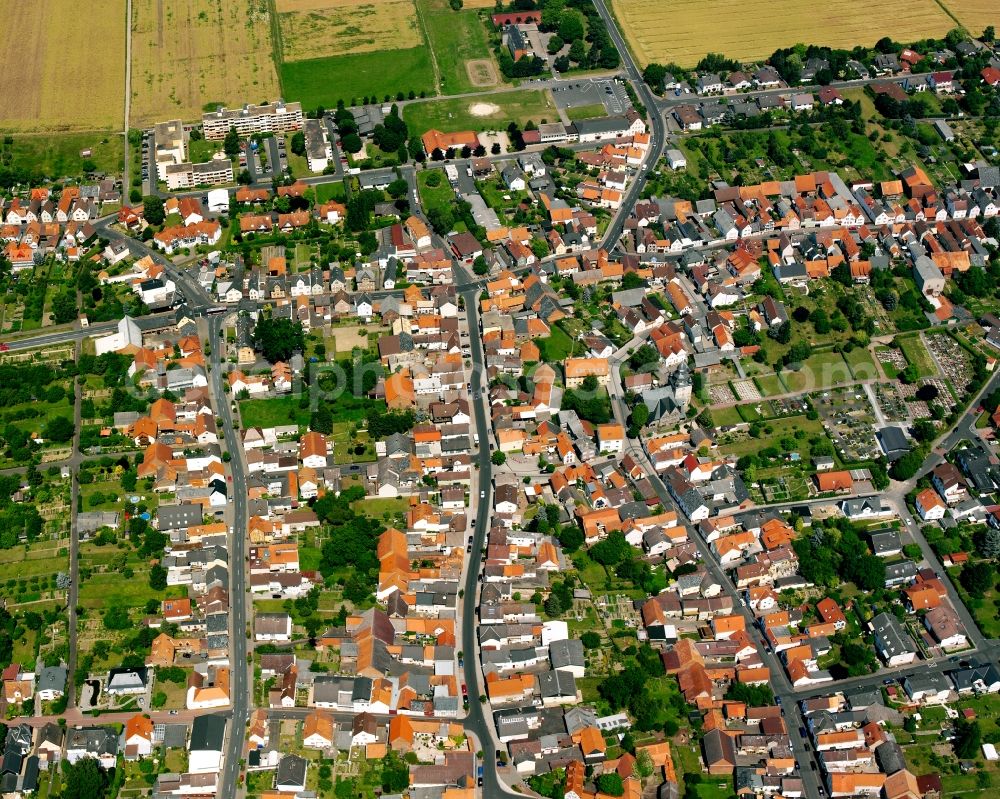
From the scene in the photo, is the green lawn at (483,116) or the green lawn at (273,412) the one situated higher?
the green lawn at (483,116)

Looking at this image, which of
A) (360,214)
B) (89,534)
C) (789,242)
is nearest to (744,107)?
(789,242)

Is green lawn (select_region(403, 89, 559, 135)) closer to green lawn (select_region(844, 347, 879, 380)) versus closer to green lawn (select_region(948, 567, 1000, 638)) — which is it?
green lawn (select_region(844, 347, 879, 380))

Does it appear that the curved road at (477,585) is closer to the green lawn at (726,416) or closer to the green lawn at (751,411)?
the green lawn at (726,416)

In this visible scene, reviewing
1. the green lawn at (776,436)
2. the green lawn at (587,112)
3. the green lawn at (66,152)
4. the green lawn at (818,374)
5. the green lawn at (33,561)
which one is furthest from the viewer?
the green lawn at (587,112)

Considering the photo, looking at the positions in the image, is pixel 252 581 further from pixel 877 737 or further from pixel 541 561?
pixel 877 737

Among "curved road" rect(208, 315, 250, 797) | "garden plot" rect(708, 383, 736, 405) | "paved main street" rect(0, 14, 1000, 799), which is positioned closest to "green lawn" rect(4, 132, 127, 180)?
"paved main street" rect(0, 14, 1000, 799)

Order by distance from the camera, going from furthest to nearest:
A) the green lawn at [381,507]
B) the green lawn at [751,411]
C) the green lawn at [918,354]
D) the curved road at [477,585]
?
the green lawn at [918,354], the green lawn at [751,411], the green lawn at [381,507], the curved road at [477,585]

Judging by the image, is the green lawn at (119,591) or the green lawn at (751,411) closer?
the green lawn at (119,591)

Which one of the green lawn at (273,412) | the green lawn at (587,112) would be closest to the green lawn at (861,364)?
the green lawn at (587,112)

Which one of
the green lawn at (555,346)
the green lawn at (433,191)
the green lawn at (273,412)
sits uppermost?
the green lawn at (433,191)
